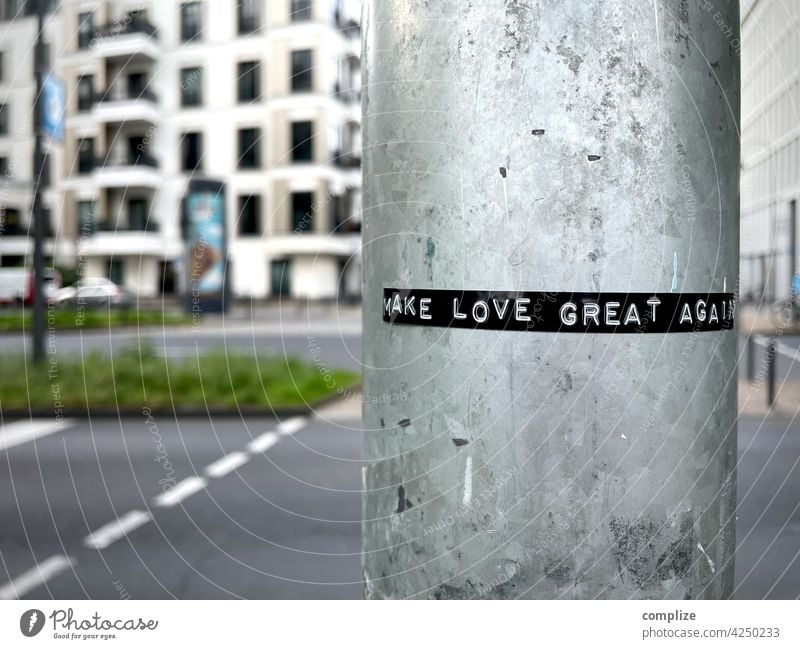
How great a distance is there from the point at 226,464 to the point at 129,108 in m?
26.6

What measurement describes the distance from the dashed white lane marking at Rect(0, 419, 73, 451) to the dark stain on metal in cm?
642

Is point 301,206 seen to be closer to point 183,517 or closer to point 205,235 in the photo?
point 205,235

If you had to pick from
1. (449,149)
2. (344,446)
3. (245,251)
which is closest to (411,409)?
(449,149)

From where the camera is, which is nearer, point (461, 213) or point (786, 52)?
point (461, 213)

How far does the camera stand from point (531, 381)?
34.3 inches

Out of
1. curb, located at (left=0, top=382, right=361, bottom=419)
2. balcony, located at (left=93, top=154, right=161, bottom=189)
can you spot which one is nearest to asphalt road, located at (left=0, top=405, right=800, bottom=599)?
curb, located at (left=0, top=382, right=361, bottom=419)

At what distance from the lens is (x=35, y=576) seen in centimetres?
368

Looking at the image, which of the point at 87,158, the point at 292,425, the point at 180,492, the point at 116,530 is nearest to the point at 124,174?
the point at 87,158

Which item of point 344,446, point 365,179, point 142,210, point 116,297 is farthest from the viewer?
point 142,210

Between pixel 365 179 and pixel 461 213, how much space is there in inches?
9.1

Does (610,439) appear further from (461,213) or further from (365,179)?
(365,179)

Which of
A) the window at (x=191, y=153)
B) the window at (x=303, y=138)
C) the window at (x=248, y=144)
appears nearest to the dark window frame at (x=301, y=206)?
the window at (x=303, y=138)

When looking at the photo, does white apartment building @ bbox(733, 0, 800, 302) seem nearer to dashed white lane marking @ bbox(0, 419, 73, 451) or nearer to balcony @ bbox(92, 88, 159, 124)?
dashed white lane marking @ bbox(0, 419, 73, 451)

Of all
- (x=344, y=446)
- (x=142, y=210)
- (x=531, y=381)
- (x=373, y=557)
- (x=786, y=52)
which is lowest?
(x=344, y=446)
